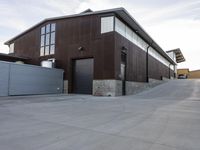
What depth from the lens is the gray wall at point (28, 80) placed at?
1315 centimetres

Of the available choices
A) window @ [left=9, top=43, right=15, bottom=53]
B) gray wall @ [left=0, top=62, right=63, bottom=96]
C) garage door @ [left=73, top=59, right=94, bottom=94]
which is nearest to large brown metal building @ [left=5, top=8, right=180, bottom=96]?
garage door @ [left=73, top=59, right=94, bottom=94]

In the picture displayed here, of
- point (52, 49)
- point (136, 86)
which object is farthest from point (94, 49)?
point (136, 86)

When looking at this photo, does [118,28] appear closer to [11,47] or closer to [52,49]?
[52,49]

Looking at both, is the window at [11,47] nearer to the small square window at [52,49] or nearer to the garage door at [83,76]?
the small square window at [52,49]

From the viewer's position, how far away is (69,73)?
17.8 meters

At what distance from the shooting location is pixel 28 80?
14766mm

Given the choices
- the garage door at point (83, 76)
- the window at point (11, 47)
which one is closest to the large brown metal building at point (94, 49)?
the garage door at point (83, 76)

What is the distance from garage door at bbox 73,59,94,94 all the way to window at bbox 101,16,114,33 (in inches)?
119

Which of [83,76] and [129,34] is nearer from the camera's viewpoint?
[83,76]

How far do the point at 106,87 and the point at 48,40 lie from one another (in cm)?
895

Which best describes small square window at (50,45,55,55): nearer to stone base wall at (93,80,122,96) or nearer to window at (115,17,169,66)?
stone base wall at (93,80,122,96)

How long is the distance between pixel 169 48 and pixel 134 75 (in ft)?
90.9

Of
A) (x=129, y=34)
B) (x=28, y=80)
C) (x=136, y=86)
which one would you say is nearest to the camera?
(x=28, y=80)

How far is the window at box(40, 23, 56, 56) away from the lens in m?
19.4
